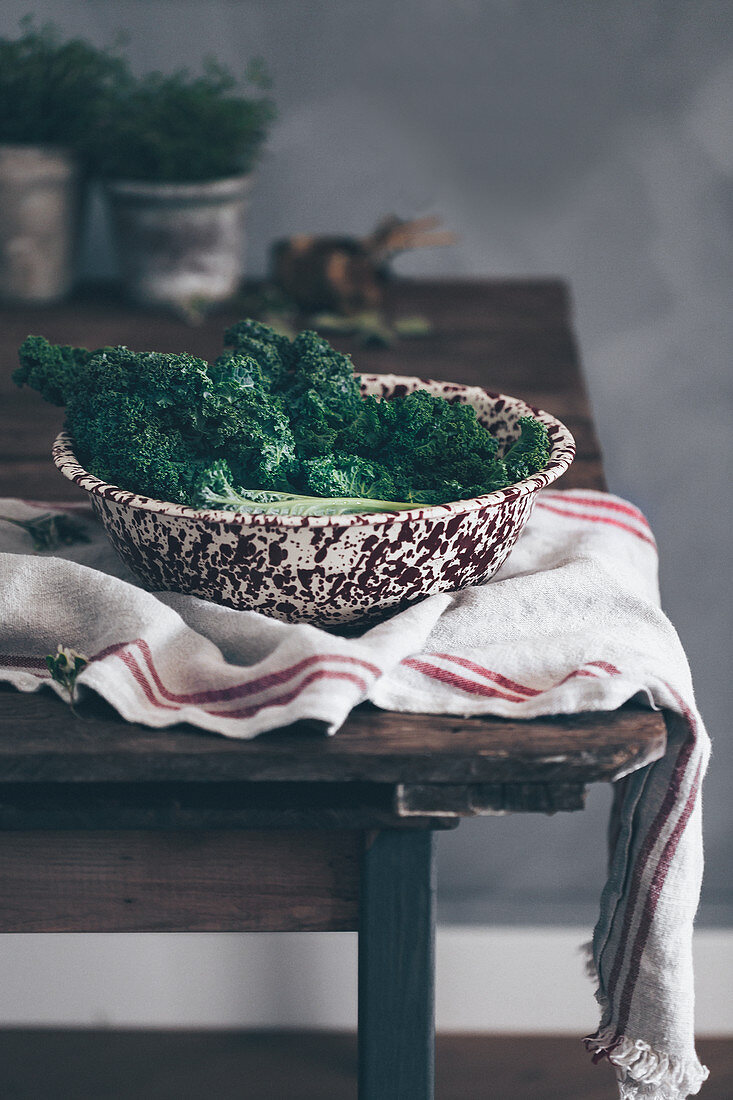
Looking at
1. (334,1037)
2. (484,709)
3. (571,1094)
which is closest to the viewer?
(484,709)

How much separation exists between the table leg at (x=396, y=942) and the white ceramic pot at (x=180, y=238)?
1039 millimetres

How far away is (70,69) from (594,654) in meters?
1.23

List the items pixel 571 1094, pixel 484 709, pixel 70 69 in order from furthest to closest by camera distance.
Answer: pixel 571 1094 < pixel 70 69 < pixel 484 709

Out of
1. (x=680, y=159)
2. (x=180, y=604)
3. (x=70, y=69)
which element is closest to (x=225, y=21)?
(x=70, y=69)

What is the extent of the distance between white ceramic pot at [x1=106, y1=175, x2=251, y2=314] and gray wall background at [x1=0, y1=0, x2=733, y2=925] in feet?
0.84

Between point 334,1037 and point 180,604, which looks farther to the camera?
point 334,1037

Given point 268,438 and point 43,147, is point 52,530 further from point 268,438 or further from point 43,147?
point 43,147

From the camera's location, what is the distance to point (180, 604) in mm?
699

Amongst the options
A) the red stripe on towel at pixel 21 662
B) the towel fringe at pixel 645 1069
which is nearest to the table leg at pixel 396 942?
the towel fringe at pixel 645 1069

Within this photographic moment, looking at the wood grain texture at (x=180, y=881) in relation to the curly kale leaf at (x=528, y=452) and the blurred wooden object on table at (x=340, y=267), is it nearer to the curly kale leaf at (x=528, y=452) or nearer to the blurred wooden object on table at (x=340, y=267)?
the curly kale leaf at (x=528, y=452)

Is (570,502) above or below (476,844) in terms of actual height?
above

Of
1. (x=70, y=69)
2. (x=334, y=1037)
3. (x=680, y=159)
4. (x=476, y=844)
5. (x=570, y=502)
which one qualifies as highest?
(x=70, y=69)

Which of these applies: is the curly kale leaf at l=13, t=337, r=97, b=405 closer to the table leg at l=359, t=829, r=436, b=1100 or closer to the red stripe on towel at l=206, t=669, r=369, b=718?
the red stripe on towel at l=206, t=669, r=369, b=718

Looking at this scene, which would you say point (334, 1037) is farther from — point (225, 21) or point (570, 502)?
point (225, 21)
